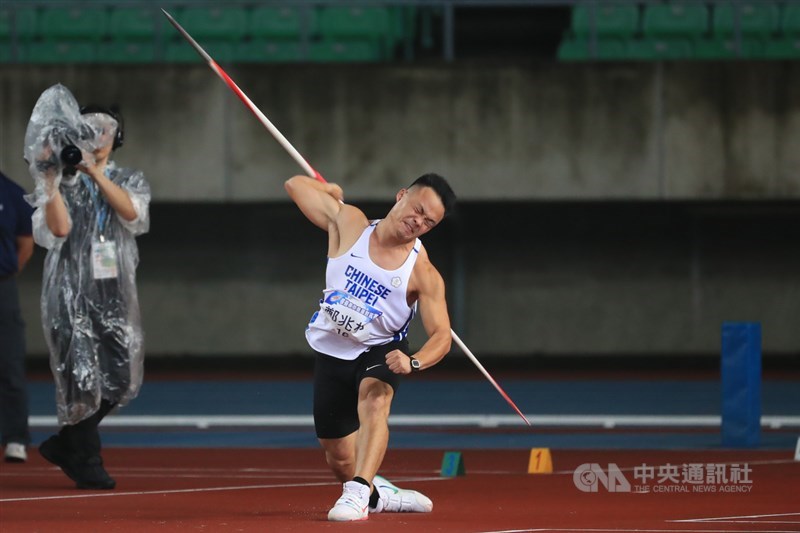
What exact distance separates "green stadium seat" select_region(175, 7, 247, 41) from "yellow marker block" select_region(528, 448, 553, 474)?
34.2 feet

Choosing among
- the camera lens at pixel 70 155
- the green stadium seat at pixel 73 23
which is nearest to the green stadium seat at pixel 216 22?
the green stadium seat at pixel 73 23

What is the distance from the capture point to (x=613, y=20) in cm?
1814

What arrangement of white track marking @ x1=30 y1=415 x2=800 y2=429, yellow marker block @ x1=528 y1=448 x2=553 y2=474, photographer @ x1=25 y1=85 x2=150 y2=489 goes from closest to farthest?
photographer @ x1=25 y1=85 x2=150 y2=489 → yellow marker block @ x1=528 y1=448 x2=553 y2=474 → white track marking @ x1=30 y1=415 x2=800 y2=429

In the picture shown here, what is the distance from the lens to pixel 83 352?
27.0 ft

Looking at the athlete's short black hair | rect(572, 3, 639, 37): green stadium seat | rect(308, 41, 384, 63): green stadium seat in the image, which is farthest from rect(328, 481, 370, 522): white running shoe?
rect(572, 3, 639, 37): green stadium seat

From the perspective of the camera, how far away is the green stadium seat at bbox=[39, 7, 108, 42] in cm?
1822

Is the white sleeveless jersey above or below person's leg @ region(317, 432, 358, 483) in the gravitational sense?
above

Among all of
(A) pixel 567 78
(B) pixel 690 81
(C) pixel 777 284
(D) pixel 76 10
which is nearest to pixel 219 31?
(D) pixel 76 10

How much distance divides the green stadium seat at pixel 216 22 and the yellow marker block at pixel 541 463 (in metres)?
10.4

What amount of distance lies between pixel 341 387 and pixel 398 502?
629 mm

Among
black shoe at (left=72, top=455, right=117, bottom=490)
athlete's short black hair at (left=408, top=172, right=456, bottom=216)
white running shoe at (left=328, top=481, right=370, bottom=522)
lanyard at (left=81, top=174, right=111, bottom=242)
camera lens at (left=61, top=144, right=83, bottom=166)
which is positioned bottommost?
black shoe at (left=72, top=455, right=117, bottom=490)

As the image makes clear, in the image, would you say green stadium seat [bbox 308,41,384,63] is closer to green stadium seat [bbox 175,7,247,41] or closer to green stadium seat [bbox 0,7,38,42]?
green stadium seat [bbox 175,7,247,41]

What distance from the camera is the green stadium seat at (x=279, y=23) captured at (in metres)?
18.2

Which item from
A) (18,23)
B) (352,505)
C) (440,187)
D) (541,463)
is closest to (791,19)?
(18,23)
